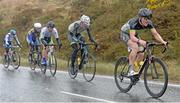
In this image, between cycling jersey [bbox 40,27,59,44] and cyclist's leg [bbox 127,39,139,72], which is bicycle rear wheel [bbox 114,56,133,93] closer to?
cyclist's leg [bbox 127,39,139,72]

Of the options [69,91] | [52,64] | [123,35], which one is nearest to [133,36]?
[123,35]

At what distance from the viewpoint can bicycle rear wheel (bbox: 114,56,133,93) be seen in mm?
11538

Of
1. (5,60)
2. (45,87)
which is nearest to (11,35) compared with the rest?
(5,60)

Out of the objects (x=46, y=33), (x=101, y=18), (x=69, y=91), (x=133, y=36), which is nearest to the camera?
(x=133, y=36)

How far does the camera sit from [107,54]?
22.8 meters

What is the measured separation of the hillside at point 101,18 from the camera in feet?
73.7

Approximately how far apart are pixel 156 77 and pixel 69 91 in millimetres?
2482

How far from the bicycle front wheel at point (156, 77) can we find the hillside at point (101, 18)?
30.5 ft

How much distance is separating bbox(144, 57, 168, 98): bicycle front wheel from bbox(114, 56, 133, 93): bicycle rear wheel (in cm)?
75

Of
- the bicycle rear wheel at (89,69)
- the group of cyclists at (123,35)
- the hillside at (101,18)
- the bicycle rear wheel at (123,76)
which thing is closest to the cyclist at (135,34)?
the group of cyclists at (123,35)

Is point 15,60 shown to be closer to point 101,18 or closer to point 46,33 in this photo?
point 46,33

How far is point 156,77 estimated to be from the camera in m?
10.6

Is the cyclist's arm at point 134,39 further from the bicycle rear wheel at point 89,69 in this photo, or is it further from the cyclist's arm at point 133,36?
the bicycle rear wheel at point 89,69

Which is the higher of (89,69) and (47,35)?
(47,35)
